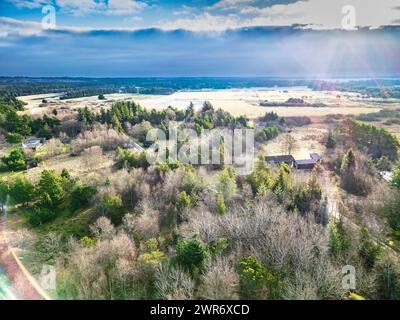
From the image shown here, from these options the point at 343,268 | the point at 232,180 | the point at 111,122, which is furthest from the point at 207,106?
the point at 343,268

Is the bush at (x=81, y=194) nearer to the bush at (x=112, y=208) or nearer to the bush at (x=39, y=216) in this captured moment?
the bush at (x=39, y=216)

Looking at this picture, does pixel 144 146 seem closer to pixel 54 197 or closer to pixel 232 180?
pixel 54 197

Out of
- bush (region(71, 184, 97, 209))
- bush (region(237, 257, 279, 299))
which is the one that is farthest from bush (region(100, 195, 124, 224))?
bush (region(237, 257, 279, 299))

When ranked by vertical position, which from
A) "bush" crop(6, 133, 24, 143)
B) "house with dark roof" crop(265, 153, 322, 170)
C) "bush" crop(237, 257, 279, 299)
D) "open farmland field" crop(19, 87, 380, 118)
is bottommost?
"bush" crop(237, 257, 279, 299)

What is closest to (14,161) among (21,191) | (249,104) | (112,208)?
(21,191)

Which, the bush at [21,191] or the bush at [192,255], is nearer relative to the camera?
the bush at [192,255]

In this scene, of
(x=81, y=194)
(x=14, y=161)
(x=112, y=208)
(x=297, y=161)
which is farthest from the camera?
(x=297, y=161)

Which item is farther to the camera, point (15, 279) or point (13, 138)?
point (13, 138)

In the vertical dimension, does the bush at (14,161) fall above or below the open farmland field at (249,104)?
below

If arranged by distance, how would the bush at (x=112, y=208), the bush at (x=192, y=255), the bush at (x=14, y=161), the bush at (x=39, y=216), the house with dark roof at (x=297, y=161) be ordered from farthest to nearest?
the house with dark roof at (x=297, y=161) < the bush at (x=14, y=161) < the bush at (x=39, y=216) < the bush at (x=112, y=208) < the bush at (x=192, y=255)

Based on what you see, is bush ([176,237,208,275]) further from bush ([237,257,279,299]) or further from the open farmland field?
the open farmland field

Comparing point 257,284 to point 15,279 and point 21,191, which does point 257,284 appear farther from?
point 21,191

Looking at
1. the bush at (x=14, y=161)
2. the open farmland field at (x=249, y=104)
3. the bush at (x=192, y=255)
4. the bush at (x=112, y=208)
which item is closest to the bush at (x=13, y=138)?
the bush at (x=14, y=161)

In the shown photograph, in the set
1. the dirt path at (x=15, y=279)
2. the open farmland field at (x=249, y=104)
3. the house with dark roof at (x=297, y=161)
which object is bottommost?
the dirt path at (x=15, y=279)
